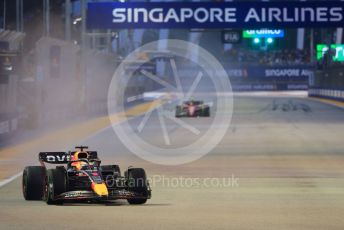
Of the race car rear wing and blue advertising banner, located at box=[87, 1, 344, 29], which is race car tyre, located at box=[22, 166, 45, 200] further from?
blue advertising banner, located at box=[87, 1, 344, 29]

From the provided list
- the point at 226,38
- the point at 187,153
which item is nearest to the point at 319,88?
the point at 226,38

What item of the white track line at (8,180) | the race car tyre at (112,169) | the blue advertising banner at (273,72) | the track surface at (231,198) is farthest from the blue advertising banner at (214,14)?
the blue advertising banner at (273,72)

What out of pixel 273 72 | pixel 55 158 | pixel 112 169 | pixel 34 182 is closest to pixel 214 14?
pixel 55 158

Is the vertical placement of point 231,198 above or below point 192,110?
above

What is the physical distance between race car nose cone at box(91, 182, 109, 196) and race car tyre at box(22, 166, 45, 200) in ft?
4.26

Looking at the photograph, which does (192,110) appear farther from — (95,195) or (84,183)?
(95,195)

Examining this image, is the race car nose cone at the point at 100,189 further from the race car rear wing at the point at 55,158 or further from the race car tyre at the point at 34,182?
the race car rear wing at the point at 55,158

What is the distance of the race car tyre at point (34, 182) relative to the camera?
1566 cm

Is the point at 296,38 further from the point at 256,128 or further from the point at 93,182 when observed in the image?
the point at 93,182

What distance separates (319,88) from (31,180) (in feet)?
271

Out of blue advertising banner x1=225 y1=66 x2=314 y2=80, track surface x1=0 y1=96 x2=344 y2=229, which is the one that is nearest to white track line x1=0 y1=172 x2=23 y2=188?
track surface x1=0 y1=96 x2=344 y2=229

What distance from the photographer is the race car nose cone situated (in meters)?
14.5

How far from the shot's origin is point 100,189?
14516 millimetres

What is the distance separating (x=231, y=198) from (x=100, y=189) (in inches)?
104
